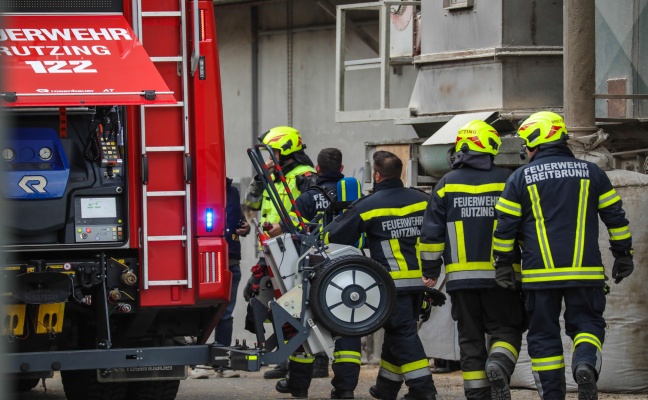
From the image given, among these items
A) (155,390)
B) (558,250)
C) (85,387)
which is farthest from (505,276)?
(85,387)

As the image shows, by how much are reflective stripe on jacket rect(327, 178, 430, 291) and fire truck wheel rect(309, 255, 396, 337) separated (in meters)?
0.90

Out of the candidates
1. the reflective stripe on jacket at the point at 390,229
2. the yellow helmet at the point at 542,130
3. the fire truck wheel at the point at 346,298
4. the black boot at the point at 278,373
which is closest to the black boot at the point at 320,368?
the black boot at the point at 278,373

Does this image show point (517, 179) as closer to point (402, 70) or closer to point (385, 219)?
point (385, 219)

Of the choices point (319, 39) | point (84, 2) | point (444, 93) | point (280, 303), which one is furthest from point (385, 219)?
point (319, 39)

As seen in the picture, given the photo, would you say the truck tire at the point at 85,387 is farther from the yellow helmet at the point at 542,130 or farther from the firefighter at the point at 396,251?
the yellow helmet at the point at 542,130

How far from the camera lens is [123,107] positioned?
6.91 m

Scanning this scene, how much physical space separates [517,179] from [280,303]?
1.51 metres

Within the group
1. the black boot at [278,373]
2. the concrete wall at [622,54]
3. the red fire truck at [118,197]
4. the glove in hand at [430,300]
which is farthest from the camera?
the black boot at [278,373]

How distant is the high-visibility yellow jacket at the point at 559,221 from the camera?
6.72 metres

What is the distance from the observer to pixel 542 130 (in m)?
6.97

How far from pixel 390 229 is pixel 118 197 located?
191 cm

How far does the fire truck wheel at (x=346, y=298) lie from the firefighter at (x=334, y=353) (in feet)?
4.01

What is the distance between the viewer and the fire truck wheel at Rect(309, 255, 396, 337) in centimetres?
699

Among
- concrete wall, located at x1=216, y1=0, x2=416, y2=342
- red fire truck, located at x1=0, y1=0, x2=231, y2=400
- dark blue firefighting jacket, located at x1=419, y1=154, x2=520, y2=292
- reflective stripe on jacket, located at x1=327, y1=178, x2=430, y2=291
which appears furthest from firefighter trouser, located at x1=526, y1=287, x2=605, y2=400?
concrete wall, located at x1=216, y1=0, x2=416, y2=342
